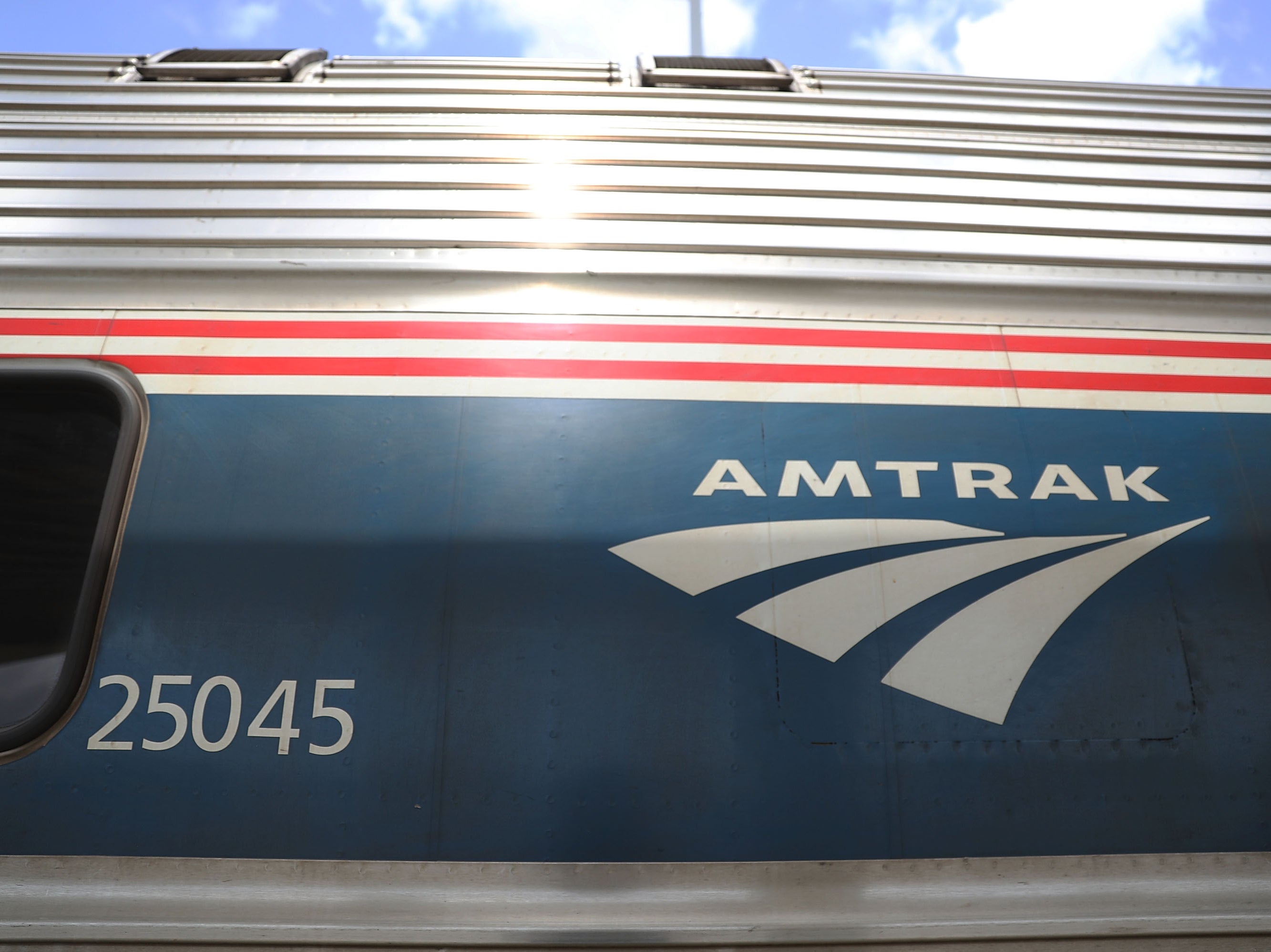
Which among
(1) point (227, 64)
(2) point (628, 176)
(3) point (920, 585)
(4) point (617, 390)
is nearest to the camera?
(3) point (920, 585)

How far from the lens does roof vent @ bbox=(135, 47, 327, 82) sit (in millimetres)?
2807

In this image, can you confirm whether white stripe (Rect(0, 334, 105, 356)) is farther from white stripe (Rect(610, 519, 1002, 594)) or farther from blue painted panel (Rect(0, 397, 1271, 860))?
white stripe (Rect(610, 519, 1002, 594))

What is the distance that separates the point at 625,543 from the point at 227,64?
2.48 metres

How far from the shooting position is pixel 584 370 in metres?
1.94

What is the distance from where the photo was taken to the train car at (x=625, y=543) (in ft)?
5.27

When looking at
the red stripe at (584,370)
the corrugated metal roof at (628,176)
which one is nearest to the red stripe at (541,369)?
the red stripe at (584,370)

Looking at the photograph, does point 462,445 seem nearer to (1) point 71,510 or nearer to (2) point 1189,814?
(1) point 71,510

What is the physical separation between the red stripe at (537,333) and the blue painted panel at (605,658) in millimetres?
185

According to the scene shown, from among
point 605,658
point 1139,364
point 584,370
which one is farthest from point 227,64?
point 1139,364

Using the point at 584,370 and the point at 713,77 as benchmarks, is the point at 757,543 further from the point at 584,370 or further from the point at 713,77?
the point at 713,77

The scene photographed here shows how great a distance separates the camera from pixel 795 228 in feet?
6.96

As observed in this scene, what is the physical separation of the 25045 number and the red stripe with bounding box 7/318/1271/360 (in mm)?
851

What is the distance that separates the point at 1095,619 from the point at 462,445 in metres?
1.52

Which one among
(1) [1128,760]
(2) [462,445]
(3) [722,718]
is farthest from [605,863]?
(1) [1128,760]
